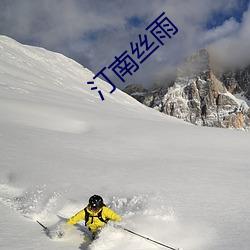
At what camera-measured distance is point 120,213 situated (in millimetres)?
6516

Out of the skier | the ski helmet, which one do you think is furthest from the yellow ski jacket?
the ski helmet

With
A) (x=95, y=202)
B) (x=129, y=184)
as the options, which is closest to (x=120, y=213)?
(x=95, y=202)

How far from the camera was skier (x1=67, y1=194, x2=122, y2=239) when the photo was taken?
5.69 metres

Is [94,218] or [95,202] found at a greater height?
[95,202]

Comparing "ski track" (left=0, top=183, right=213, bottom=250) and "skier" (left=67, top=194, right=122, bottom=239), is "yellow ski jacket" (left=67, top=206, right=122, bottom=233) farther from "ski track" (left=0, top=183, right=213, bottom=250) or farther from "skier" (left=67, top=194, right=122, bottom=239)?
"ski track" (left=0, top=183, right=213, bottom=250)

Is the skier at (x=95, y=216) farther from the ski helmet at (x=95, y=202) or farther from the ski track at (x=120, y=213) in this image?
the ski track at (x=120, y=213)

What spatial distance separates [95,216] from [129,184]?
2.29 meters

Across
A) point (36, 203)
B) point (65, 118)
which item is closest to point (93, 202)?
point (36, 203)

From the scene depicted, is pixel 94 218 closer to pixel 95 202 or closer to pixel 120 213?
pixel 95 202

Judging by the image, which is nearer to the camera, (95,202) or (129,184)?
(95,202)

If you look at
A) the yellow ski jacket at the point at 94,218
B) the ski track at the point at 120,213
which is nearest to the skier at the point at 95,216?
the yellow ski jacket at the point at 94,218

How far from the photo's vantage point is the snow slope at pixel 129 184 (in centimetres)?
539

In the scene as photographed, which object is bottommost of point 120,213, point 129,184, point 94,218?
point 120,213

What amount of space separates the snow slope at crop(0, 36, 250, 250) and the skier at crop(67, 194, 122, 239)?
21 cm
